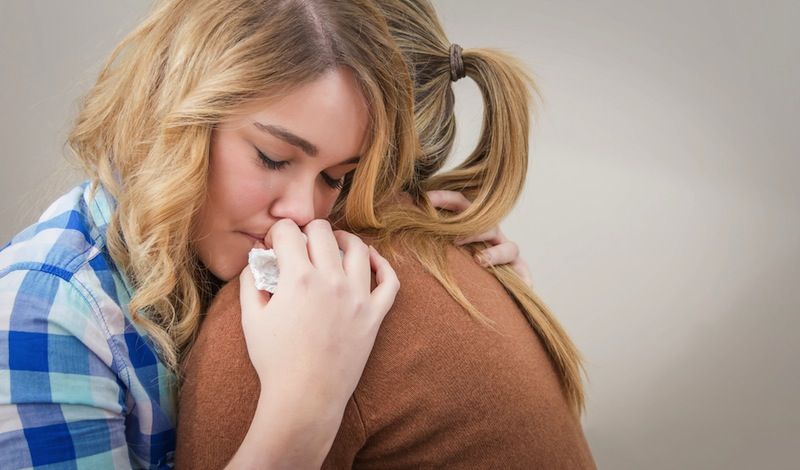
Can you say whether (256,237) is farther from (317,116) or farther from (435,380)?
(435,380)

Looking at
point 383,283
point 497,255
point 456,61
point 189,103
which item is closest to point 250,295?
point 383,283

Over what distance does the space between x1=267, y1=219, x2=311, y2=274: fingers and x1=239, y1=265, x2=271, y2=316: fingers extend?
0.04m

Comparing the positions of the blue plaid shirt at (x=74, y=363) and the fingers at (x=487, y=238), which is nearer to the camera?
the blue plaid shirt at (x=74, y=363)

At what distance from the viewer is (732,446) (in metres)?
2.35

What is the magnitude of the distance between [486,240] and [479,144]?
18cm

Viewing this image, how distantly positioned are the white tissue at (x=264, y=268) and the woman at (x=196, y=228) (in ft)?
0.08

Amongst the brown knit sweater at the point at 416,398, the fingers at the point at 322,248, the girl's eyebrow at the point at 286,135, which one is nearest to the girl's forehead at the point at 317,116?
the girl's eyebrow at the point at 286,135

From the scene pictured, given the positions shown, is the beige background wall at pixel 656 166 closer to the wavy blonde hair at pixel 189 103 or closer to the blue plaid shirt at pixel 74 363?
the wavy blonde hair at pixel 189 103

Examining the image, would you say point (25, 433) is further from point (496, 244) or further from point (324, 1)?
point (496, 244)

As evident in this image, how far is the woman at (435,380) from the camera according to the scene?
39.3 inches

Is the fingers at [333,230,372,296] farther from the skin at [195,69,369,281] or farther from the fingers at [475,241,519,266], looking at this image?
the fingers at [475,241,519,266]

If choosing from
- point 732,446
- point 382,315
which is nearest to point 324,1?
point 382,315

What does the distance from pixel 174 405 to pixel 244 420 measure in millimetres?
189

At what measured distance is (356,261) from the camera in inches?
42.5
